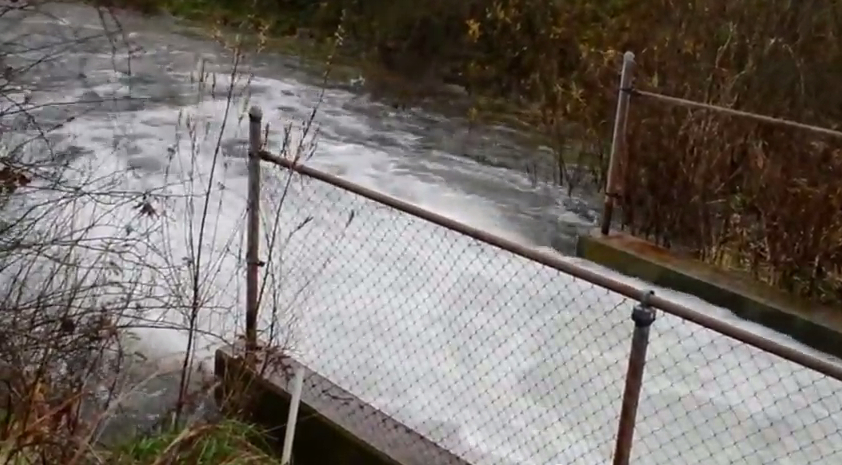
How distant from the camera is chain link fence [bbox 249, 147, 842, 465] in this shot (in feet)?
15.4

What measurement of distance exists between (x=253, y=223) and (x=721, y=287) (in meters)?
3.07

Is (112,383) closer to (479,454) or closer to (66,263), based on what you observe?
(66,263)

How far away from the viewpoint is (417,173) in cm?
938

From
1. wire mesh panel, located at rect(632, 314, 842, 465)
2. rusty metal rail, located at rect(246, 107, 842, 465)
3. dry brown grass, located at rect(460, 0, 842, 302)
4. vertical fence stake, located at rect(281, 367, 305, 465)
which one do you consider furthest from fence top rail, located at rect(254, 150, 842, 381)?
dry brown grass, located at rect(460, 0, 842, 302)

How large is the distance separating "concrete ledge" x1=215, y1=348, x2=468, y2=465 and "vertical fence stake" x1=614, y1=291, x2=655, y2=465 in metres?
0.83

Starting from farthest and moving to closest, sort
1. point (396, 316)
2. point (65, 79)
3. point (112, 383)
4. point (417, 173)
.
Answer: point (65, 79) → point (417, 173) → point (396, 316) → point (112, 383)

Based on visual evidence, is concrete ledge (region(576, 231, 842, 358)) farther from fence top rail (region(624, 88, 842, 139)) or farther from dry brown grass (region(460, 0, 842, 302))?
fence top rail (region(624, 88, 842, 139))

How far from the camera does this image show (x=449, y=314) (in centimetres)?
604

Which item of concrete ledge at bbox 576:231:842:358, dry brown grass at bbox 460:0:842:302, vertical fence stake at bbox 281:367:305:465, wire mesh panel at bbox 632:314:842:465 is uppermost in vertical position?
dry brown grass at bbox 460:0:842:302

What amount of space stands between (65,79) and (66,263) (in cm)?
786

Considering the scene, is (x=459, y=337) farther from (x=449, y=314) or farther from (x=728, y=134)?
(x=728, y=134)

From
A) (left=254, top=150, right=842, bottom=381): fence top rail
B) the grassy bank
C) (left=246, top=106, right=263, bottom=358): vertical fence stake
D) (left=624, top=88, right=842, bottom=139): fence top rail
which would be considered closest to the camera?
(left=254, top=150, right=842, bottom=381): fence top rail

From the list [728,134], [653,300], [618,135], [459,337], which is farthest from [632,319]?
[728,134]

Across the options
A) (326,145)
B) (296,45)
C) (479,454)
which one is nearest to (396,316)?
(479,454)
